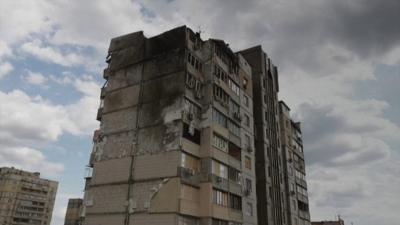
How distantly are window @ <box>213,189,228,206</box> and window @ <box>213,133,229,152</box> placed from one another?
15.9 feet

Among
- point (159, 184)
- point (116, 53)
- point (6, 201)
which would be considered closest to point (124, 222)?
point (159, 184)

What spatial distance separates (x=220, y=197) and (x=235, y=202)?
142 inches

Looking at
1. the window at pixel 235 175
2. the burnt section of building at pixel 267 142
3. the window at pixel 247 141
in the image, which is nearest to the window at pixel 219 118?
the window at pixel 235 175

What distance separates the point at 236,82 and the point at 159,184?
1929 centimetres

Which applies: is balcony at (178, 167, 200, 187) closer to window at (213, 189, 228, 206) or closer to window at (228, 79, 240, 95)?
window at (213, 189, 228, 206)

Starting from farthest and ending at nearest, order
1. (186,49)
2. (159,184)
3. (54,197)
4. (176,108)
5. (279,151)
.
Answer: (54,197), (279,151), (186,49), (176,108), (159,184)

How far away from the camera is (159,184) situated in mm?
34844

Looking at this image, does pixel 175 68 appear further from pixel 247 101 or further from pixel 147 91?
pixel 247 101

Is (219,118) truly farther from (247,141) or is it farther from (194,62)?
(247,141)

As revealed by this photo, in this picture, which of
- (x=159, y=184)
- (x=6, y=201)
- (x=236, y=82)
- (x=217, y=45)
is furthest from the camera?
(x=6, y=201)

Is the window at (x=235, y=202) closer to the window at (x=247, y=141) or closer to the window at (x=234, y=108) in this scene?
the window at (x=247, y=141)

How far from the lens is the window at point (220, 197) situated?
37250 mm

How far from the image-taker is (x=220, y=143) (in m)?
40.9

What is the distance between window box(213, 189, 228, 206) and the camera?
37.2 meters
